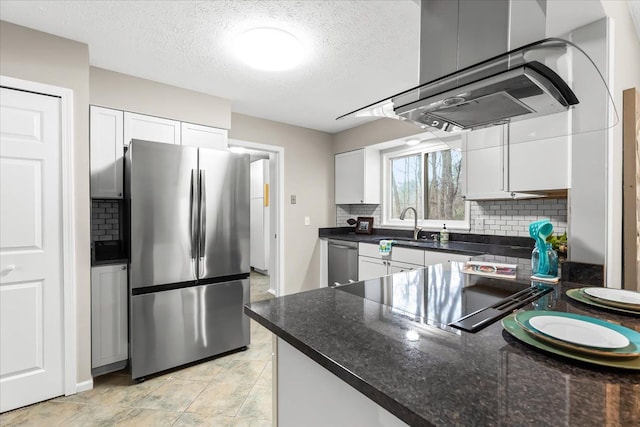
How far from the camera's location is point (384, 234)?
14.0ft

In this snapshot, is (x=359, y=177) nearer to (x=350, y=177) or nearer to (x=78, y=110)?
(x=350, y=177)

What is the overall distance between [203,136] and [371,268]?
2.38m

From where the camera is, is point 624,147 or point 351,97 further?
point 351,97

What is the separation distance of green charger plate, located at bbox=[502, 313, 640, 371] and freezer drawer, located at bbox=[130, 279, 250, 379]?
7.51 feet

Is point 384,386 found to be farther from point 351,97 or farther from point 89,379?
point 351,97

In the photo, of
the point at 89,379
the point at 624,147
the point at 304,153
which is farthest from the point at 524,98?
the point at 304,153

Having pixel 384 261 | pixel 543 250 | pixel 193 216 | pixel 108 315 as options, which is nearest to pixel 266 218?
pixel 384 261

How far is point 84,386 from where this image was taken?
85.5 inches

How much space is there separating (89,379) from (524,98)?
3114mm

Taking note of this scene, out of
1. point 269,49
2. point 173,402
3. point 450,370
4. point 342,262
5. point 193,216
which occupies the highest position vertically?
point 269,49

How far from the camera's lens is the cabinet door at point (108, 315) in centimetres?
231

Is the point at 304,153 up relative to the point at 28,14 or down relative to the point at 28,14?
down

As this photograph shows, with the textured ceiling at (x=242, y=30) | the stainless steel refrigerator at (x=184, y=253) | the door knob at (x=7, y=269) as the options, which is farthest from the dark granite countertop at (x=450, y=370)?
the door knob at (x=7, y=269)

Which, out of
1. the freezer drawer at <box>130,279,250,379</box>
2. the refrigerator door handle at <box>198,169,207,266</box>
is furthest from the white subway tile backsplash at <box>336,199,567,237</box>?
the refrigerator door handle at <box>198,169,207,266</box>
